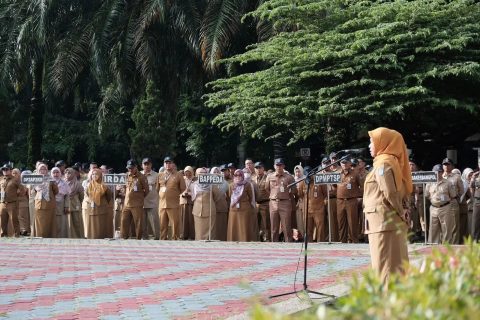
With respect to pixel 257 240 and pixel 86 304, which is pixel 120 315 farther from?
pixel 257 240

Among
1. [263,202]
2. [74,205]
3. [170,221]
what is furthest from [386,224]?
[74,205]

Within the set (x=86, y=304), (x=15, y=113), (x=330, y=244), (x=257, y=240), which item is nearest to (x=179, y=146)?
(x=15, y=113)

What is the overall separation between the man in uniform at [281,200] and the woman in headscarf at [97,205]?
4262 millimetres

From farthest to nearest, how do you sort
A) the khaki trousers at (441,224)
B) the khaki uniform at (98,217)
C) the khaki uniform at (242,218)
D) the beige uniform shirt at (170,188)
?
the khaki uniform at (98,217), the beige uniform shirt at (170,188), the khaki uniform at (242,218), the khaki trousers at (441,224)

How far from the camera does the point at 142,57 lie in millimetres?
28938

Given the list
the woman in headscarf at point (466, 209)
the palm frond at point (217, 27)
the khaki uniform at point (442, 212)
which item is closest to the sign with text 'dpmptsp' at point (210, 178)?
the khaki uniform at point (442, 212)

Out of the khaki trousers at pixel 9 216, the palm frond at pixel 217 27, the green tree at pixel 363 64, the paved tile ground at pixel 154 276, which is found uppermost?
the palm frond at pixel 217 27

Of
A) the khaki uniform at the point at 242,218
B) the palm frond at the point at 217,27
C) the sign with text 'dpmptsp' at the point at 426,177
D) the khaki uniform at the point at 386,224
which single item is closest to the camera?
the khaki uniform at the point at 386,224

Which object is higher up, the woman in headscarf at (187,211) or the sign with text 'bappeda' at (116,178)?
the sign with text 'bappeda' at (116,178)

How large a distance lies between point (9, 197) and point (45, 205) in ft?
4.54

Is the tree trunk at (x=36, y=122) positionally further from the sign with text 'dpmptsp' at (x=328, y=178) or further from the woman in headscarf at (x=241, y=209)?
the sign with text 'dpmptsp' at (x=328, y=178)

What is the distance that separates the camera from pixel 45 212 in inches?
849

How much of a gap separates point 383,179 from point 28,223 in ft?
53.0

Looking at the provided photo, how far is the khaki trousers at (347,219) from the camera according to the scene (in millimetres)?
19047
